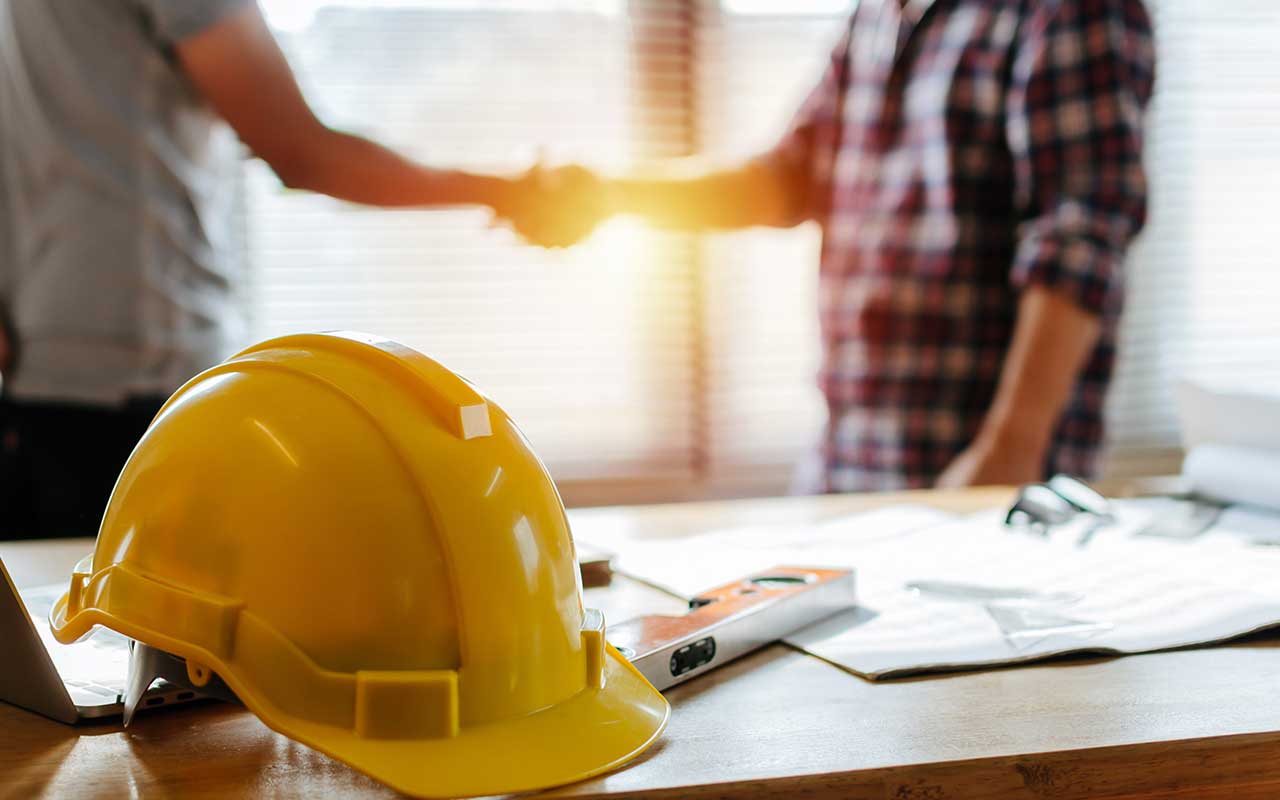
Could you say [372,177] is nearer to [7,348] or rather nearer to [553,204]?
[553,204]

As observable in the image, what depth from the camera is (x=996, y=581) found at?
0.85 metres

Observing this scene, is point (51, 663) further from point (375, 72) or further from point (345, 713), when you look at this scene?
point (375, 72)

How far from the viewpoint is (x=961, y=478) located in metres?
1.55

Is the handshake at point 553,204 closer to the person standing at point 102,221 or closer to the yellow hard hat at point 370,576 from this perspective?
the person standing at point 102,221

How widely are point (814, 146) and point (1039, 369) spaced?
593 millimetres

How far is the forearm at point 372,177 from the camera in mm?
1577

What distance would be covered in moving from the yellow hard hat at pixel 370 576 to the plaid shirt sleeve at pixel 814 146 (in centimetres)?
138

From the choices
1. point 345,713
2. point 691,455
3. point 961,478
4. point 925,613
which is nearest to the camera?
point 345,713

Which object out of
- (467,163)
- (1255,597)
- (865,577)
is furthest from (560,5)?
(1255,597)

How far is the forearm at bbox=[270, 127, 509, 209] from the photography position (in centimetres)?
158

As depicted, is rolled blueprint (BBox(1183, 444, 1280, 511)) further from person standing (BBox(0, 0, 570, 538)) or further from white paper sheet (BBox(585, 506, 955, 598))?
person standing (BBox(0, 0, 570, 538))

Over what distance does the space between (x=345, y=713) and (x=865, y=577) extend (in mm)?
470

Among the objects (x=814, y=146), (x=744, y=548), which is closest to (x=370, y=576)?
(x=744, y=548)

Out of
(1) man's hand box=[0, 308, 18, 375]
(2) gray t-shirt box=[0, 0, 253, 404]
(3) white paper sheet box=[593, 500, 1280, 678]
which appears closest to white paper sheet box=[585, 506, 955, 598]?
(3) white paper sheet box=[593, 500, 1280, 678]
